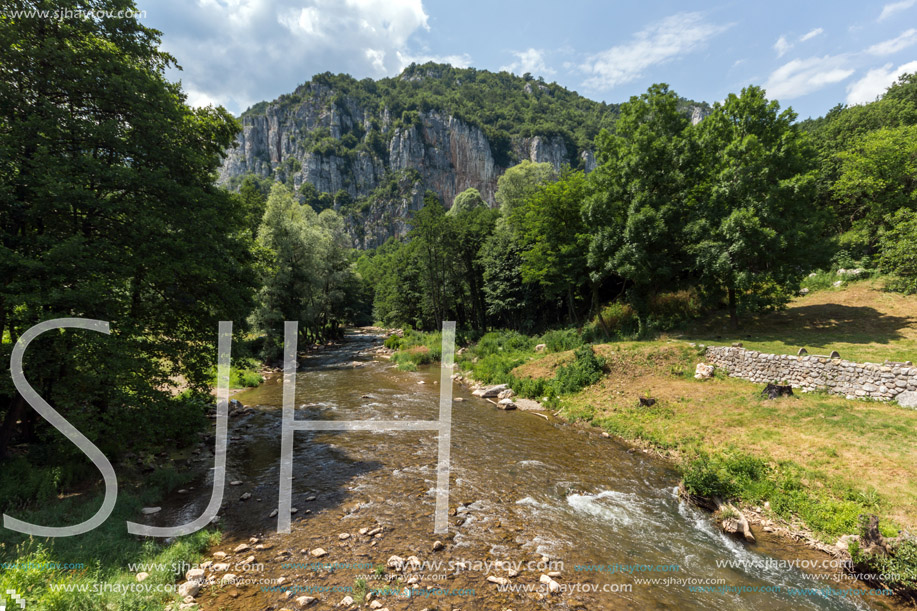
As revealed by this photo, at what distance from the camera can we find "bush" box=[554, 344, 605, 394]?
1900 centimetres

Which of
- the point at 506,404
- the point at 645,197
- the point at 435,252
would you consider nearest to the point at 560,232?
the point at 645,197

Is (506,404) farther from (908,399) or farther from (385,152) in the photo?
(385,152)

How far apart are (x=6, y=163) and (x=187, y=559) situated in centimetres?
937

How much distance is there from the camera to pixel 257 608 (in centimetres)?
548

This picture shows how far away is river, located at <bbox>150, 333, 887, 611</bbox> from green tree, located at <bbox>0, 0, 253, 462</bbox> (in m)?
3.40

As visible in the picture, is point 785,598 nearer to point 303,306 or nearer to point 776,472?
point 776,472

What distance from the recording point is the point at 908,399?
11445mm

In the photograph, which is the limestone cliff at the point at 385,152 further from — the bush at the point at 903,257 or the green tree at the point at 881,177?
the bush at the point at 903,257

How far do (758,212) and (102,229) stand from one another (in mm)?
28452

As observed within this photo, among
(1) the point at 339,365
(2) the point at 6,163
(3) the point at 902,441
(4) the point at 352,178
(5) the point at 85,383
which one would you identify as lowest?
(1) the point at 339,365

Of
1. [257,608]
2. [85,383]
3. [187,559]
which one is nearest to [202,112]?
[85,383]

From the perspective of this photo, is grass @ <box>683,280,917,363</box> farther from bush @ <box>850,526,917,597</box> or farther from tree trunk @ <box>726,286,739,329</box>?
bush @ <box>850,526,917,597</box>

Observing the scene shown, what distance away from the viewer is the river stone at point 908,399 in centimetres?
1131

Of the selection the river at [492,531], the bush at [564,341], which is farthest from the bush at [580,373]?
the river at [492,531]
